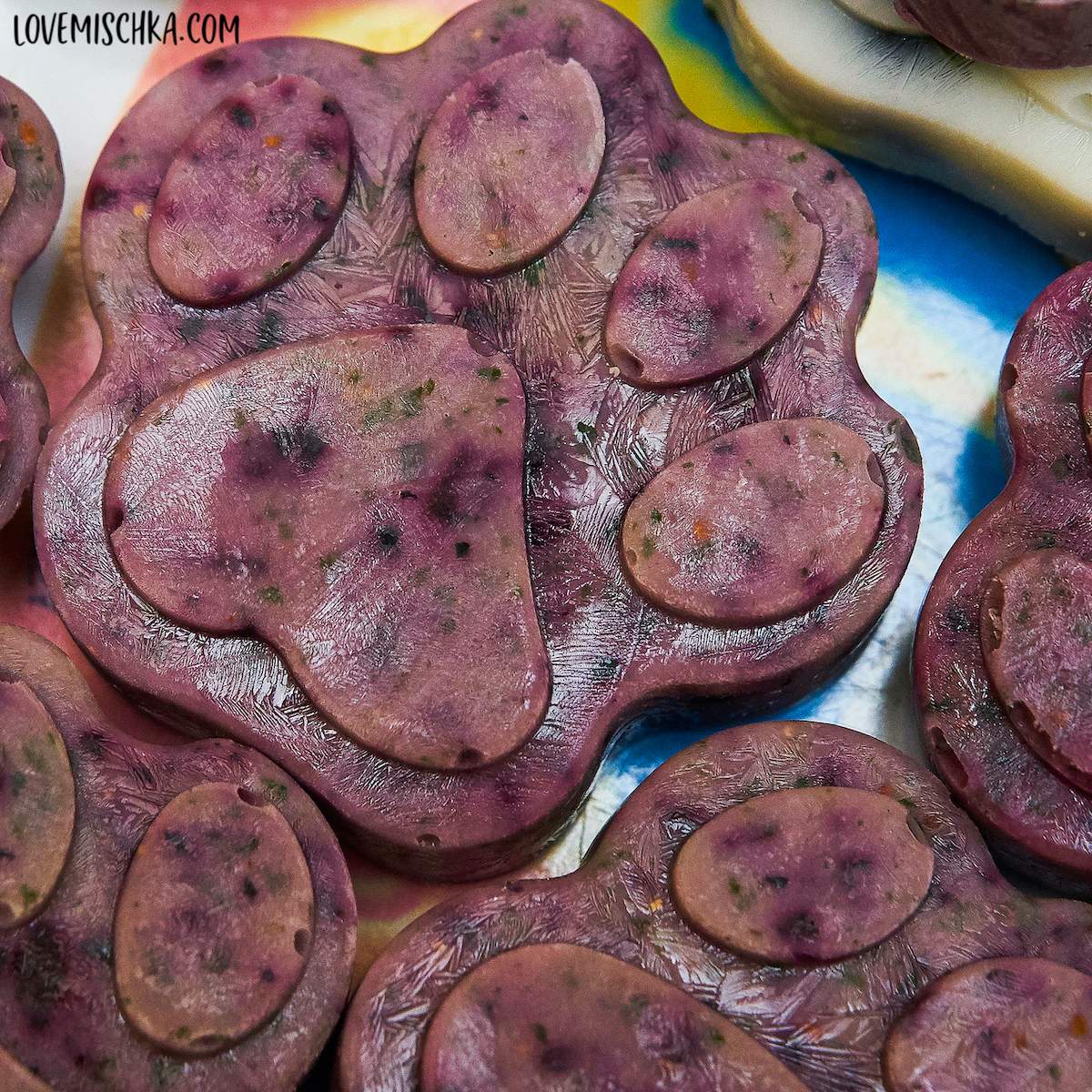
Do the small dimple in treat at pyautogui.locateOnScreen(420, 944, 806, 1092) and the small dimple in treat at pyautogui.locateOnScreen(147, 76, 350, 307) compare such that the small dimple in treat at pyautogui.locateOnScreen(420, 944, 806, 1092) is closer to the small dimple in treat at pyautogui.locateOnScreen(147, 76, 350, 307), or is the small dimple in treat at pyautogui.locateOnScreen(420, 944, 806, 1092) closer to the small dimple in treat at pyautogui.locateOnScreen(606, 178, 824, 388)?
the small dimple in treat at pyautogui.locateOnScreen(606, 178, 824, 388)

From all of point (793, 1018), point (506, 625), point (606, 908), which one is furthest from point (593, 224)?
point (793, 1018)

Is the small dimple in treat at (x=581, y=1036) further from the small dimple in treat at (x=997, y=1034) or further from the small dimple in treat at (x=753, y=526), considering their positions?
the small dimple in treat at (x=753, y=526)

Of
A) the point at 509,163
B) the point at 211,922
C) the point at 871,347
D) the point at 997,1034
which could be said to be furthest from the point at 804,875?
the point at 509,163

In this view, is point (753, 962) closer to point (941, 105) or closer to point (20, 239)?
point (941, 105)

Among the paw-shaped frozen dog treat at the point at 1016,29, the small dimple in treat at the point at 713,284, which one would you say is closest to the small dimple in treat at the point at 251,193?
the small dimple in treat at the point at 713,284

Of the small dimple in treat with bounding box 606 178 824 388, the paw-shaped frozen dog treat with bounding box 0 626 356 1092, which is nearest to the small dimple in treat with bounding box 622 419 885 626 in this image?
the small dimple in treat with bounding box 606 178 824 388

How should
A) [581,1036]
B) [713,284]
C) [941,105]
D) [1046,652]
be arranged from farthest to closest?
[941,105] → [713,284] → [1046,652] → [581,1036]

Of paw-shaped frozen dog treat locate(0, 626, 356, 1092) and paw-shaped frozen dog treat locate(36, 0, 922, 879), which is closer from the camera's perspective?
→ paw-shaped frozen dog treat locate(0, 626, 356, 1092)
